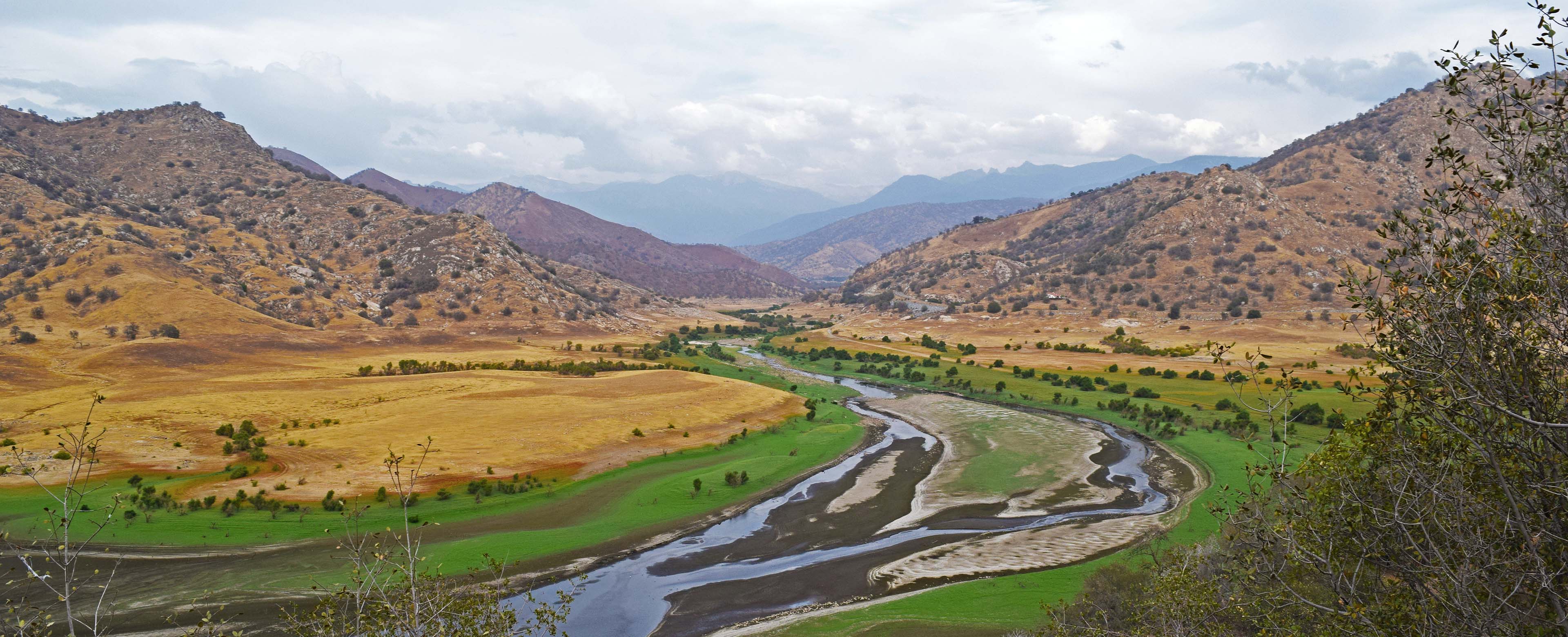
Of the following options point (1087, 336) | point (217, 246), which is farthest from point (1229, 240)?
point (217, 246)

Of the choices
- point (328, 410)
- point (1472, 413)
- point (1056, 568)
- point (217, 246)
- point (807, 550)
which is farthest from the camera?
point (217, 246)

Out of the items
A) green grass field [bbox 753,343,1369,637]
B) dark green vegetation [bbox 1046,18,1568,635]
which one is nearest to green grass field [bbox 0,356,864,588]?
green grass field [bbox 753,343,1369,637]

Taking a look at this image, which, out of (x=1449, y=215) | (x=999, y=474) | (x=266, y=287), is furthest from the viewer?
(x=266, y=287)

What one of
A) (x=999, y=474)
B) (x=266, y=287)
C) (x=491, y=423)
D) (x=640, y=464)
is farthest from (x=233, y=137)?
(x=999, y=474)

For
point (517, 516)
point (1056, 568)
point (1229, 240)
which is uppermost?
point (1229, 240)

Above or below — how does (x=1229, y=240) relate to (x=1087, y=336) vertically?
above

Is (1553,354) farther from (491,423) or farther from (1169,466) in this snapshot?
(491,423)

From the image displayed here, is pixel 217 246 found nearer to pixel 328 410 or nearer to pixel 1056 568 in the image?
pixel 328 410
